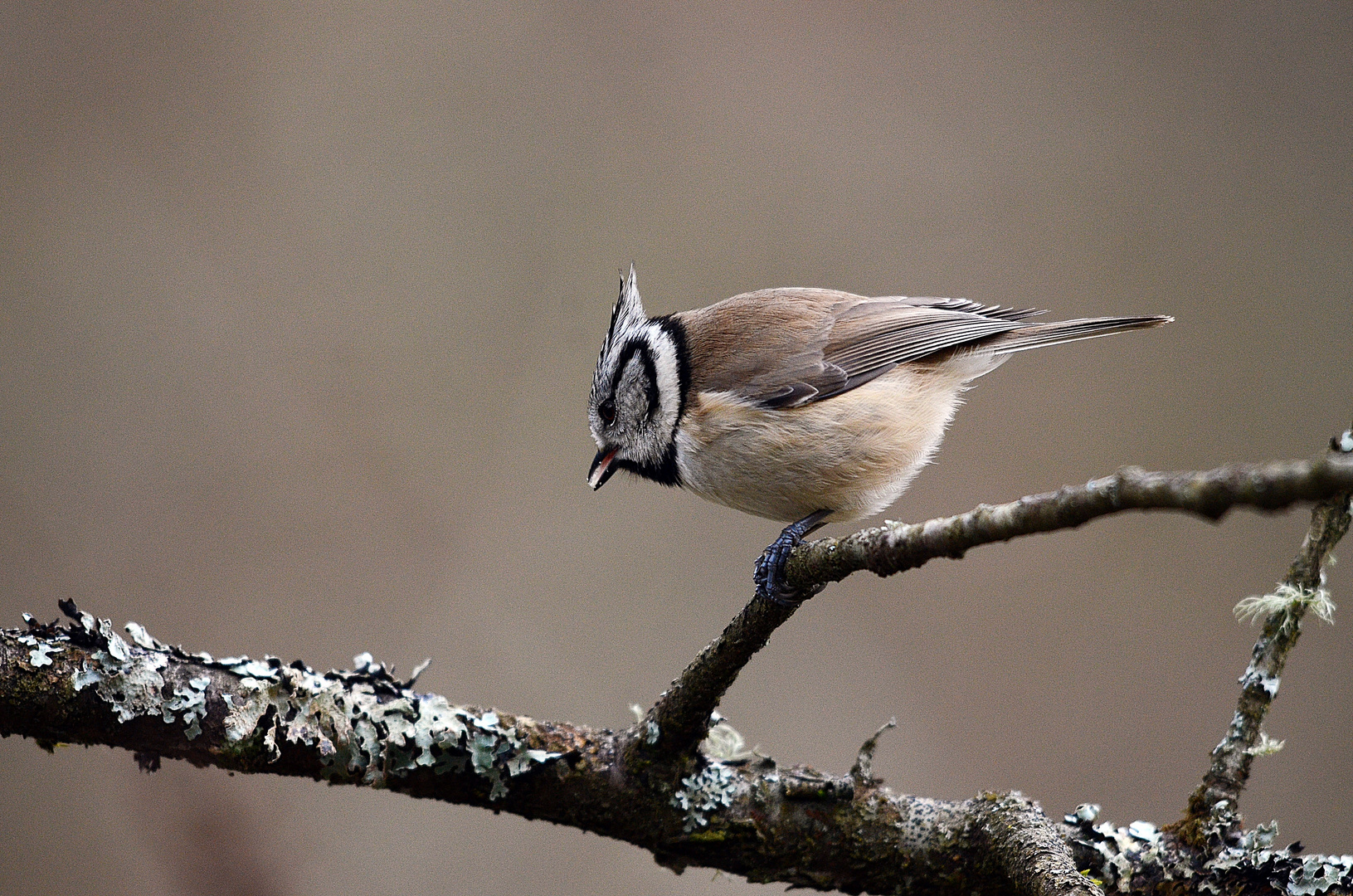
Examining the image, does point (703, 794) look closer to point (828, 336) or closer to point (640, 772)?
point (640, 772)

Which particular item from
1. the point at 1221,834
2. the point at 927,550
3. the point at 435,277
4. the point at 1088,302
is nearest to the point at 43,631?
the point at 927,550

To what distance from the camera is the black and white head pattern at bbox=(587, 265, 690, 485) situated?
125 inches

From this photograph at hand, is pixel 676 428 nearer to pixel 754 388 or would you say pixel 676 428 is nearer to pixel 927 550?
pixel 754 388

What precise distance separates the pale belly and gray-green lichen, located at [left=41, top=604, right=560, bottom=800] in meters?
1.06

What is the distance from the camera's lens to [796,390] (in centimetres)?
296

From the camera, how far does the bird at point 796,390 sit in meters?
2.87

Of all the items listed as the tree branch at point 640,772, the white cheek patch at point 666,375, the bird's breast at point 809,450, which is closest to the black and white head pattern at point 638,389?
the white cheek patch at point 666,375

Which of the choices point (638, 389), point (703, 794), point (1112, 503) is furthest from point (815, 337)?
point (1112, 503)

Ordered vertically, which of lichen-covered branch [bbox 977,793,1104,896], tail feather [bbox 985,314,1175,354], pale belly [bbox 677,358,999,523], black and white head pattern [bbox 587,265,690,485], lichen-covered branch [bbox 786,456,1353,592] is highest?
tail feather [bbox 985,314,1175,354]

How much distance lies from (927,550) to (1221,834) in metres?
1.07

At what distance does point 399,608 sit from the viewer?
3883 mm

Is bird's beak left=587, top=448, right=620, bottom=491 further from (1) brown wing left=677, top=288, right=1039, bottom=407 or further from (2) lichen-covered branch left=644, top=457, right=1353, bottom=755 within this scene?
(2) lichen-covered branch left=644, top=457, right=1353, bottom=755

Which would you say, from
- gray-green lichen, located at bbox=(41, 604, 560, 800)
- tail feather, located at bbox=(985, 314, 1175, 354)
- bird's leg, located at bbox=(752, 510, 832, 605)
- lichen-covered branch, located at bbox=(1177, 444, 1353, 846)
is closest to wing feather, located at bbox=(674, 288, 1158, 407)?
tail feather, located at bbox=(985, 314, 1175, 354)

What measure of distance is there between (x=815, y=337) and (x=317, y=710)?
6.06 feet
